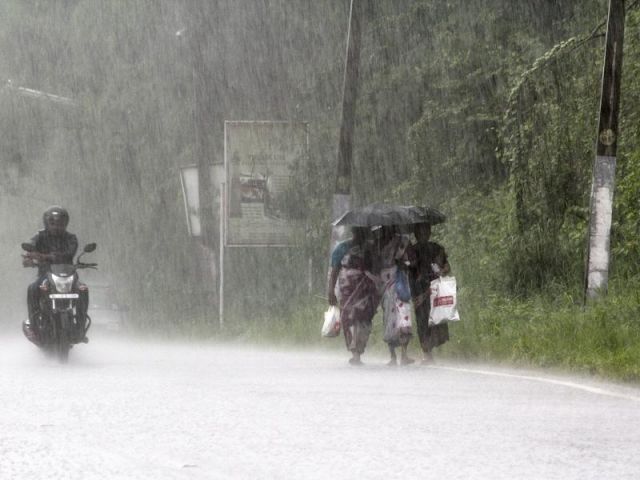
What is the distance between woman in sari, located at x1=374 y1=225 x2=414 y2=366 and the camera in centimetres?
1728

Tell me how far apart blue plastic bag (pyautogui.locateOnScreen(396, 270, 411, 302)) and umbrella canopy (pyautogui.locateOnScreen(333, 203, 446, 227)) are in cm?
61

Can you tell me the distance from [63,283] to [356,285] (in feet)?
11.4

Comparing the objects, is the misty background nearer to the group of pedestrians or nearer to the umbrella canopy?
the group of pedestrians

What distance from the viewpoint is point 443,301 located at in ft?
56.9

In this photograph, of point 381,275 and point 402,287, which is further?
point 381,275

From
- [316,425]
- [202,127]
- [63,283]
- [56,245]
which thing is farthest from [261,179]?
[316,425]

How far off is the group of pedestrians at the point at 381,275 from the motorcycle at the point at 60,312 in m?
3.01

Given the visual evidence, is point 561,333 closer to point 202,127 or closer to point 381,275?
point 381,275

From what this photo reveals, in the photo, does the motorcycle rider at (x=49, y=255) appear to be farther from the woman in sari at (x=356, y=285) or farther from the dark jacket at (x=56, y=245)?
the woman in sari at (x=356, y=285)

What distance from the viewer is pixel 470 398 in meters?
12.1

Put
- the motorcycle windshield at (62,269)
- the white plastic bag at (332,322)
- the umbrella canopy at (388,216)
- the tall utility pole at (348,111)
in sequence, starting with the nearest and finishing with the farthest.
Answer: the umbrella canopy at (388,216) → the motorcycle windshield at (62,269) → the white plastic bag at (332,322) → the tall utility pole at (348,111)

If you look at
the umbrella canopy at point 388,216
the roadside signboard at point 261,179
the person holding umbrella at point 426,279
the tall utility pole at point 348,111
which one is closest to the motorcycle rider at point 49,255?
the umbrella canopy at point 388,216

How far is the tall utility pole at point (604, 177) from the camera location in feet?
61.1

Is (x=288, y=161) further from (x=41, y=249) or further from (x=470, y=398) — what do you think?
(x=470, y=398)
